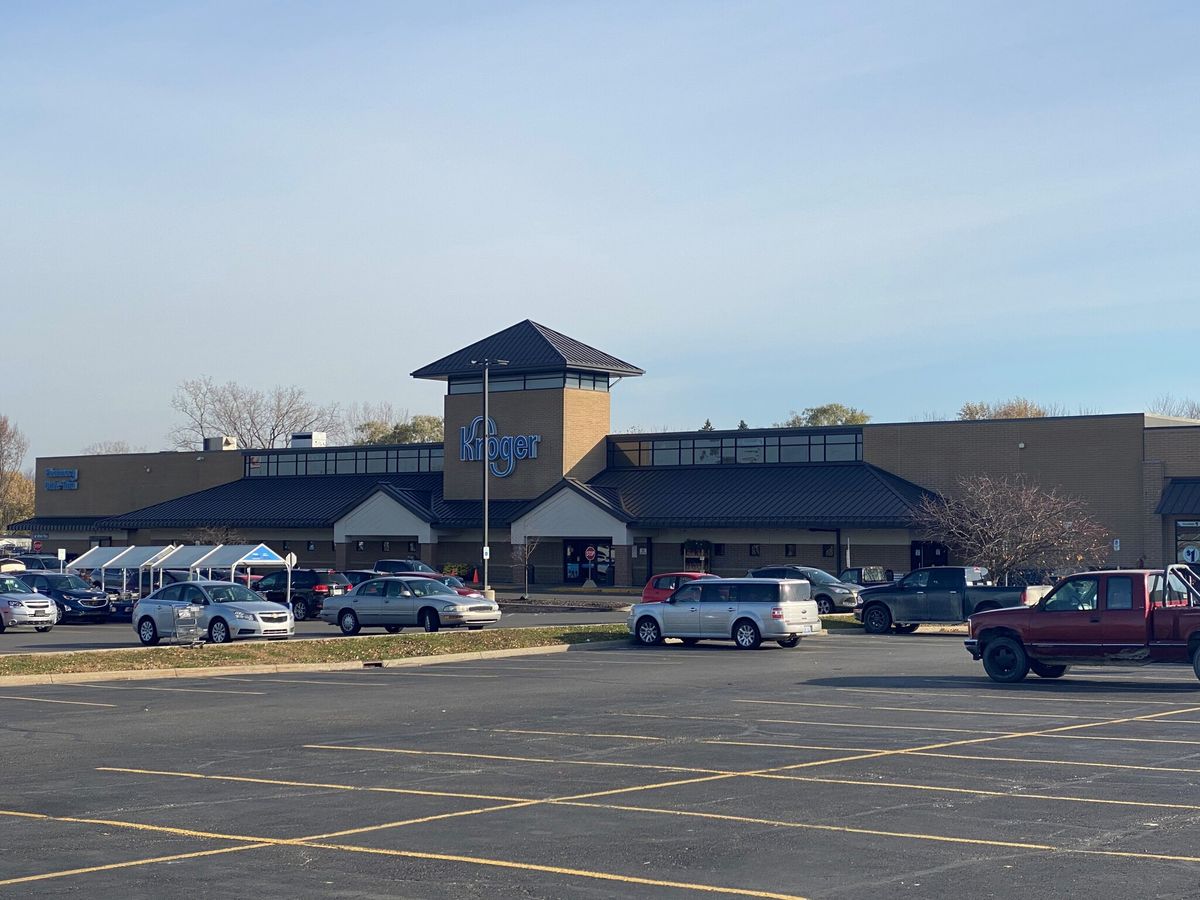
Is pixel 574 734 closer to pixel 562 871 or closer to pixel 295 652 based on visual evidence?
pixel 562 871

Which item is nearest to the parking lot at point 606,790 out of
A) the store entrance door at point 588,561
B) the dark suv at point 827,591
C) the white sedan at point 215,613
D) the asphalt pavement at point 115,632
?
the white sedan at point 215,613

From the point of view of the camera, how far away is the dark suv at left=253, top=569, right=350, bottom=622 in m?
43.9

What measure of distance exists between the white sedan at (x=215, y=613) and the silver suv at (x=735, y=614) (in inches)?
318

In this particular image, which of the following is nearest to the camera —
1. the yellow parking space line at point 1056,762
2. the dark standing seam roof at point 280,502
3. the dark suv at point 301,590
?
the yellow parking space line at point 1056,762

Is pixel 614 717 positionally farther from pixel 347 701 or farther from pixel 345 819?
pixel 345 819

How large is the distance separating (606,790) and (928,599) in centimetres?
2472

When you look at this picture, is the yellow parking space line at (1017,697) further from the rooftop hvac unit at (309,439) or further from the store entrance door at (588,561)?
the rooftop hvac unit at (309,439)

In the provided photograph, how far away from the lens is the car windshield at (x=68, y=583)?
4291cm

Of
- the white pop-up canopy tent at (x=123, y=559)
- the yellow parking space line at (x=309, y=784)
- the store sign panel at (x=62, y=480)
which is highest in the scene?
the store sign panel at (x=62, y=480)

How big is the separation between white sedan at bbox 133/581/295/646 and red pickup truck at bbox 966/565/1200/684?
15.6 m

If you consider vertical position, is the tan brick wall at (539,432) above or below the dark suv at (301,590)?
above

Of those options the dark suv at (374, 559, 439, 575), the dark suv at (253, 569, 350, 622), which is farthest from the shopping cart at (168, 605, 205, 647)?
the dark suv at (374, 559, 439, 575)

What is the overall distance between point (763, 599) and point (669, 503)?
3292cm

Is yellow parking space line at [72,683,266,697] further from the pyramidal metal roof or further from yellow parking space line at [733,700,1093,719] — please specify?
the pyramidal metal roof
